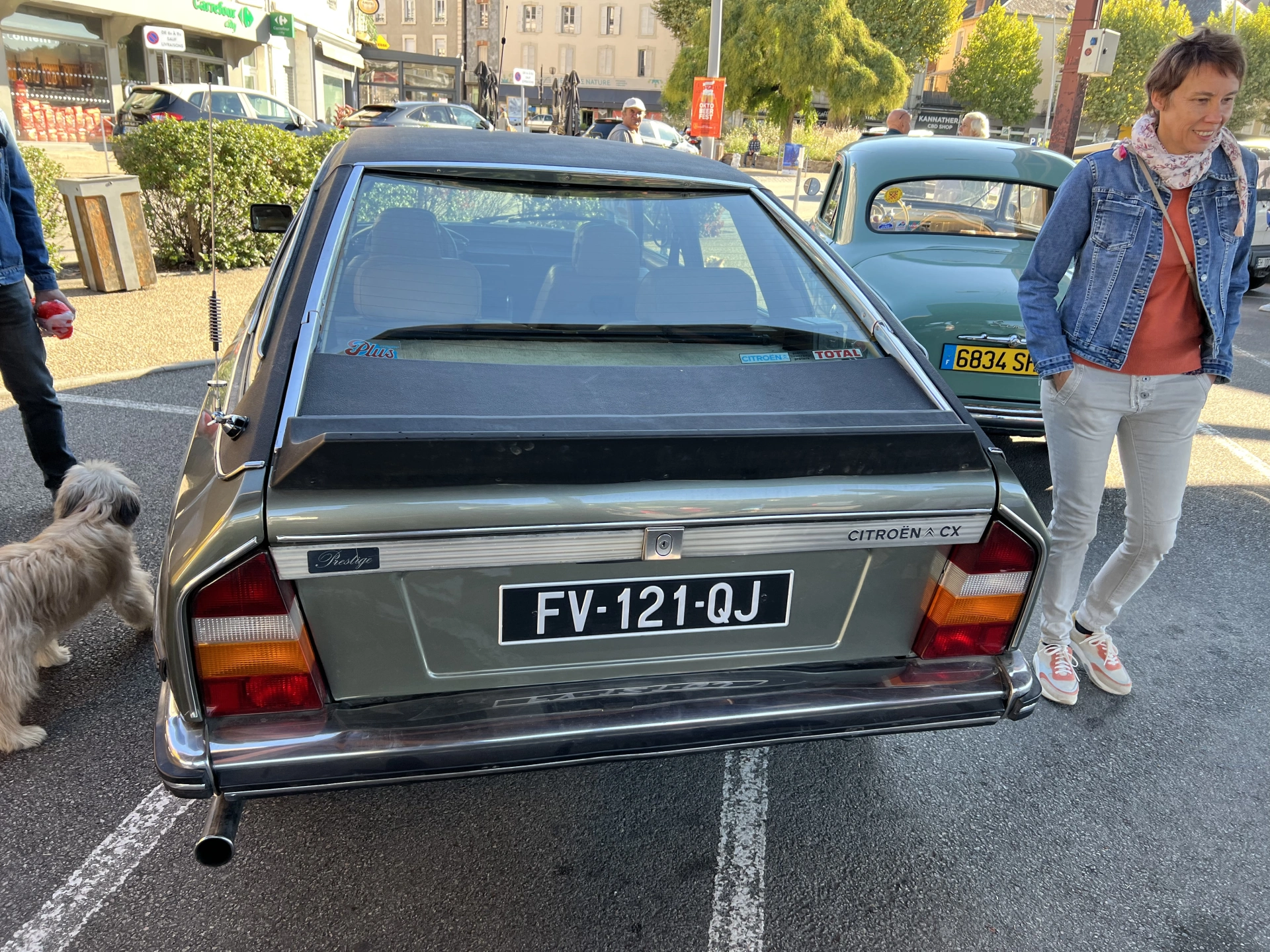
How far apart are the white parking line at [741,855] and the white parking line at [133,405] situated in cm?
415

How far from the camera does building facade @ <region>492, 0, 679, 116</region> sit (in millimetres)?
64250

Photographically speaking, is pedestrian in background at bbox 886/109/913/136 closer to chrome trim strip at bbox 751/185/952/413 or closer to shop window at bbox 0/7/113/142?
chrome trim strip at bbox 751/185/952/413

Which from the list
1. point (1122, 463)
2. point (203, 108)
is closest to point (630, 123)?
point (1122, 463)

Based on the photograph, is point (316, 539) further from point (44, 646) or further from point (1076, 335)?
point (1076, 335)

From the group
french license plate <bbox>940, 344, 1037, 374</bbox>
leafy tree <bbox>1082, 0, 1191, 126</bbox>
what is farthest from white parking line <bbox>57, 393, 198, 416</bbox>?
leafy tree <bbox>1082, 0, 1191, 126</bbox>

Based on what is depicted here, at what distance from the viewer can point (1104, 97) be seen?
162 feet

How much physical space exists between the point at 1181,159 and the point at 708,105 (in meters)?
12.7

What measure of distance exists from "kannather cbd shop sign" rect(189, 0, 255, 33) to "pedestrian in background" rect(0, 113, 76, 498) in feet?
85.0

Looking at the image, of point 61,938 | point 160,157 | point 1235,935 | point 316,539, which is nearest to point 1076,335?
point 1235,935

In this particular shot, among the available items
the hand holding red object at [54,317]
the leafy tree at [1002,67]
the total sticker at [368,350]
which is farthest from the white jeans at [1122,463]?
the leafy tree at [1002,67]

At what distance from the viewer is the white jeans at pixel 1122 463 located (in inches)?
107

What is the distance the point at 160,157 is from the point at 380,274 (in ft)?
24.6

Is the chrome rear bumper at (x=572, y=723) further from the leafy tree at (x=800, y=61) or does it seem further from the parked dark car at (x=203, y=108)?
the leafy tree at (x=800, y=61)

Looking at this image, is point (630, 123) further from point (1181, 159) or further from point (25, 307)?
point (1181, 159)
